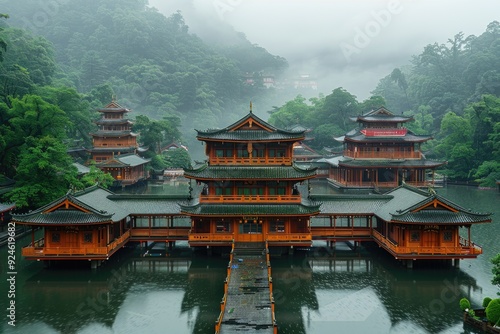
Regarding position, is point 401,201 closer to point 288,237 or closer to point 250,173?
point 288,237

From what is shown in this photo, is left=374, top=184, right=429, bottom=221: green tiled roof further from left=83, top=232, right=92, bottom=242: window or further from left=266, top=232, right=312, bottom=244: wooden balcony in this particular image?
left=83, top=232, right=92, bottom=242: window

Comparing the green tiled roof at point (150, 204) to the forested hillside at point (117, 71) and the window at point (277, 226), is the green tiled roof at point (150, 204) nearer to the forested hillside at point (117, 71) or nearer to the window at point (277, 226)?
the window at point (277, 226)

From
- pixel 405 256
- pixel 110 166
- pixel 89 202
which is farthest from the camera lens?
pixel 110 166

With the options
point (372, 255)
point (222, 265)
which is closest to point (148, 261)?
point (222, 265)

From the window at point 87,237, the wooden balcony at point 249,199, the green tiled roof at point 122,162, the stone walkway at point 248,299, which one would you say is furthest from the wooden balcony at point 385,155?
the window at point 87,237

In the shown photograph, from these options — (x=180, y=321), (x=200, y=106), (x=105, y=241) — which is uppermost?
(x=200, y=106)

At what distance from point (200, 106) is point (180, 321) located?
138665 mm

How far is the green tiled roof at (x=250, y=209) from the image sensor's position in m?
35.6

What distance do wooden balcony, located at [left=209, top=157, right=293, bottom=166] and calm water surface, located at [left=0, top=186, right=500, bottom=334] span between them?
7.96 meters

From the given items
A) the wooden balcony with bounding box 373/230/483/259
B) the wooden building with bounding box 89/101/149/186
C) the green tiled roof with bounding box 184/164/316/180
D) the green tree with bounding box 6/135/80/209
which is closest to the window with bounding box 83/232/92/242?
the green tiled roof with bounding box 184/164/316/180

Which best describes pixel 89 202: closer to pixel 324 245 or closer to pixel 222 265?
pixel 222 265

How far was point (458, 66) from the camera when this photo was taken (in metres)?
140

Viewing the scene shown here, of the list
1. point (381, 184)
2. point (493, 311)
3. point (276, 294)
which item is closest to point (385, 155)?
point (381, 184)

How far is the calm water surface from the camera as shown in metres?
24.5
